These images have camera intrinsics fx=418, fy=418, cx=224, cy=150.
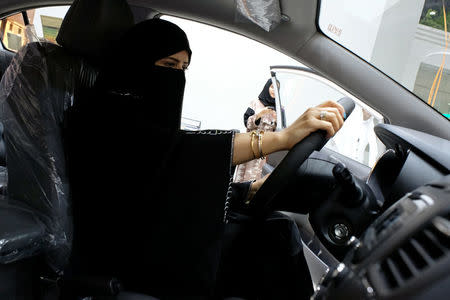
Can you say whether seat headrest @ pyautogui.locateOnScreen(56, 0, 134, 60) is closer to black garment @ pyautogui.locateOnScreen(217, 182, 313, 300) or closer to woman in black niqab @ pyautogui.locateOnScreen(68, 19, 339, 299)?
woman in black niqab @ pyautogui.locateOnScreen(68, 19, 339, 299)

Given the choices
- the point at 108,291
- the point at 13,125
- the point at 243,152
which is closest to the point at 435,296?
the point at 243,152

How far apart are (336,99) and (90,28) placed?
3.26ft

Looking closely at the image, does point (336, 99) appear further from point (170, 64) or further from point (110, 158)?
point (110, 158)

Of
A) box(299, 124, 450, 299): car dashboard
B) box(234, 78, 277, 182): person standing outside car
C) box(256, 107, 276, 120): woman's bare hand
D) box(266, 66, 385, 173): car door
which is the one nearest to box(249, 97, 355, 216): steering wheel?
box(299, 124, 450, 299): car dashboard

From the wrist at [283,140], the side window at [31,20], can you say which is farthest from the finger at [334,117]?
the side window at [31,20]

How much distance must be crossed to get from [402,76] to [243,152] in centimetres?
77

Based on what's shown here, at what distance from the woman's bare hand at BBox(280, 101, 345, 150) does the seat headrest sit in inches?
27.3

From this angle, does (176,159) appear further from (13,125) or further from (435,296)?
(435,296)

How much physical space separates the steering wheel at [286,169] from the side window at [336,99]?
2.32 feet

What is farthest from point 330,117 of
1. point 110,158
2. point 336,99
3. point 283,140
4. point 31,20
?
point 31,20

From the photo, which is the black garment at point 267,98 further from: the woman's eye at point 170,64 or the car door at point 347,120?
the woman's eye at point 170,64

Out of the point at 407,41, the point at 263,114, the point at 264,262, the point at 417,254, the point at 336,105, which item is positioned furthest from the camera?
the point at 263,114

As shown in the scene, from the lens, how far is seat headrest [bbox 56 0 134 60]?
1.32 meters

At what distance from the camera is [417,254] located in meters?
0.46
